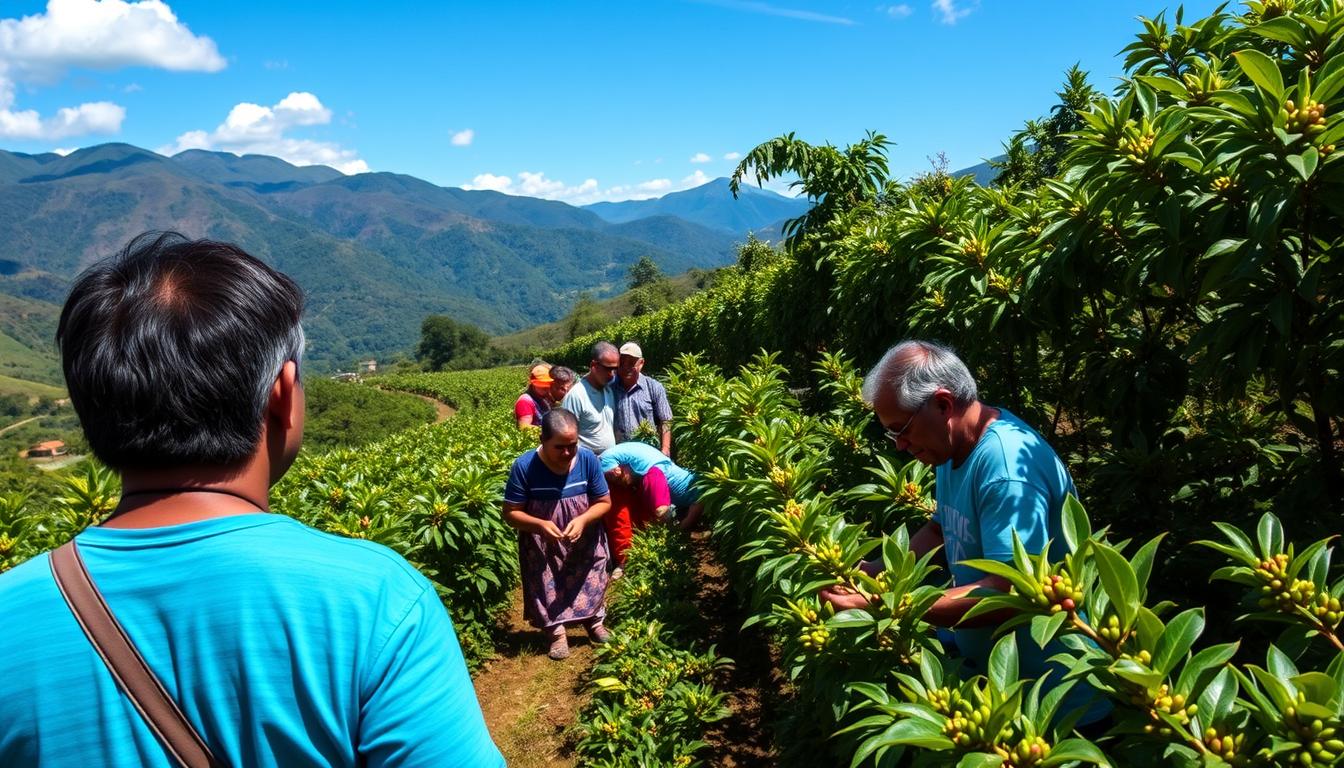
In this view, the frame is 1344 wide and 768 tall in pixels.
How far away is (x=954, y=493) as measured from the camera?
237 centimetres

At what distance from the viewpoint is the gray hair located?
2.33 metres

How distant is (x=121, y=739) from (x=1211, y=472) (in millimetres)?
3630

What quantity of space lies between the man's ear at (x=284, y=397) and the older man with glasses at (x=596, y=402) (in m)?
4.98

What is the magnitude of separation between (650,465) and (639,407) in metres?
1.05

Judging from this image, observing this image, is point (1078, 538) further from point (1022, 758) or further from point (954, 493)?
point (954, 493)

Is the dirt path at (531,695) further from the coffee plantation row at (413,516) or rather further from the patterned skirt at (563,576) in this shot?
the patterned skirt at (563,576)

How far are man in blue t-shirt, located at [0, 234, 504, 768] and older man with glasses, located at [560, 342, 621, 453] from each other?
507 cm

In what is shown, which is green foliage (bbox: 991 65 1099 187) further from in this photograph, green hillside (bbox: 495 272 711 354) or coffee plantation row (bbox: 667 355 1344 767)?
green hillside (bbox: 495 272 711 354)

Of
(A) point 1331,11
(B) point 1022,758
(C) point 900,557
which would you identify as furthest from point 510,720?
(A) point 1331,11

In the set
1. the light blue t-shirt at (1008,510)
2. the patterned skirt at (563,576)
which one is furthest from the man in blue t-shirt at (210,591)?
the patterned skirt at (563,576)

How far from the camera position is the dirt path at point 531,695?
13.9ft

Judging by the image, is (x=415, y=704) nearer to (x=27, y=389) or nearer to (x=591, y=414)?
(x=591, y=414)

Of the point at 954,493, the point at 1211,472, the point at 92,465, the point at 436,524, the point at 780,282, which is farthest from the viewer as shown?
the point at 780,282

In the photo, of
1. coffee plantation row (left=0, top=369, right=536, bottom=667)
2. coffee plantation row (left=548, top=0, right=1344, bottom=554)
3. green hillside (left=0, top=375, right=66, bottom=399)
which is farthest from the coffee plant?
green hillside (left=0, top=375, right=66, bottom=399)
